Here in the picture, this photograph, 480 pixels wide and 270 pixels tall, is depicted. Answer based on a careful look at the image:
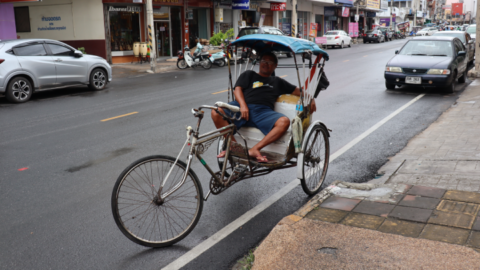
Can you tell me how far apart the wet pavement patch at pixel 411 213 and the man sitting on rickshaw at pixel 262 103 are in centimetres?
143

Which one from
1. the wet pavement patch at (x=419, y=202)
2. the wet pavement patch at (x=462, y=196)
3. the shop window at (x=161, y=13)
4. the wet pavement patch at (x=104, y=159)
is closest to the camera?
the wet pavement patch at (x=419, y=202)

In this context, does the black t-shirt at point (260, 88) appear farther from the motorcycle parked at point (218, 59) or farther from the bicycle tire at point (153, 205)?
the motorcycle parked at point (218, 59)

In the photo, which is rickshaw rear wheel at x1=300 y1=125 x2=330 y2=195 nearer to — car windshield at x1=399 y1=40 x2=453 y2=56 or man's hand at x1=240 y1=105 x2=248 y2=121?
man's hand at x1=240 y1=105 x2=248 y2=121

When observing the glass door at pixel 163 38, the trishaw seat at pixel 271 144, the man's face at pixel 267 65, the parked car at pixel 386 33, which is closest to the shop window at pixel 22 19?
the glass door at pixel 163 38

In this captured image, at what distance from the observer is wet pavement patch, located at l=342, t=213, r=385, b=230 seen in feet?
12.9

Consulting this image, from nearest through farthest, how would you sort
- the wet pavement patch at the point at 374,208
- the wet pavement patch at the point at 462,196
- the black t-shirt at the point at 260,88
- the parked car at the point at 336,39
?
the wet pavement patch at the point at 374,208, the wet pavement patch at the point at 462,196, the black t-shirt at the point at 260,88, the parked car at the point at 336,39

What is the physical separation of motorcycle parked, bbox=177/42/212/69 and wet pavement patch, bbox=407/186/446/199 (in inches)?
675

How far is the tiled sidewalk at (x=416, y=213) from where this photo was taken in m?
3.74

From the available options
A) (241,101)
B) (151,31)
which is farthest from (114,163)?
(151,31)

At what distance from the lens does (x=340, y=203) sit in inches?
178

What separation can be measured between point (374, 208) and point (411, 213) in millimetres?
340

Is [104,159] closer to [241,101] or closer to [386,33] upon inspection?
[241,101]

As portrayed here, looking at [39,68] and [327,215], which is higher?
[39,68]

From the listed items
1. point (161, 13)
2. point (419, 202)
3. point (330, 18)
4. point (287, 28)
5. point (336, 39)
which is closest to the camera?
point (419, 202)
